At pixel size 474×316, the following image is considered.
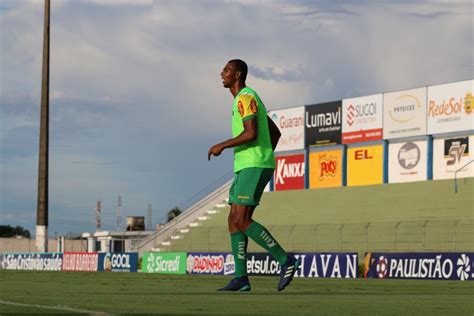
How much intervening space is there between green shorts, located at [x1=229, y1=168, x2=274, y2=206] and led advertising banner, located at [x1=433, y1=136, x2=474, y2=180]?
42947mm

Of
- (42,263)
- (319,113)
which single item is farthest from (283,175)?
(42,263)

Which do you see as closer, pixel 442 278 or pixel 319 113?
pixel 442 278

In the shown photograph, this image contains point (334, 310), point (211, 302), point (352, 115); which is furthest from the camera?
point (352, 115)

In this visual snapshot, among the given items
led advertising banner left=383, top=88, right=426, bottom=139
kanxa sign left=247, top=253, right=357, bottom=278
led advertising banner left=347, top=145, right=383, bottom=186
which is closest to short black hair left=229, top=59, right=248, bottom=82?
kanxa sign left=247, top=253, right=357, bottom=278

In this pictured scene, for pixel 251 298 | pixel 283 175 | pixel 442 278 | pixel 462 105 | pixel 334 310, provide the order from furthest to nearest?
1. pixel 283 175
2. pixel 462 105
3. pixel 442 278
4. pixel 251 298
5. pixel 334 310

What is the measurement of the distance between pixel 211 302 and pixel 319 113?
56648 millimetres

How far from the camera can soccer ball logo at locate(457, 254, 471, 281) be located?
2488cm

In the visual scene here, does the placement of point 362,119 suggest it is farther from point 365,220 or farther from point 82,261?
point 82,261

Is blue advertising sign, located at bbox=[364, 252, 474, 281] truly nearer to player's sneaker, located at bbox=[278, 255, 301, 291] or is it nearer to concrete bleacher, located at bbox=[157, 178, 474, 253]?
concrete bleacher, located at bbox=[157, 178, 474, 253]

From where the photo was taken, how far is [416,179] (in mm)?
56844

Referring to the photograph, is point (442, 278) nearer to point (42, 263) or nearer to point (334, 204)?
point (42, 263)

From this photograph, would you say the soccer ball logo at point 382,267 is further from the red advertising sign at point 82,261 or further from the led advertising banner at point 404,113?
the led advertising banner at point 404,113

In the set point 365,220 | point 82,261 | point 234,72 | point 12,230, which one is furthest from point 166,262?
point 12,230

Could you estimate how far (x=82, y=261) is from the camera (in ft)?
120
